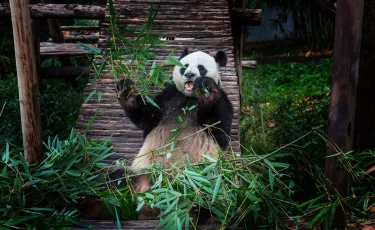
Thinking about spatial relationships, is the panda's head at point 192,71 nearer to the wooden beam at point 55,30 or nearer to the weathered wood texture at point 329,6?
the weathered wood texture at point 329,6

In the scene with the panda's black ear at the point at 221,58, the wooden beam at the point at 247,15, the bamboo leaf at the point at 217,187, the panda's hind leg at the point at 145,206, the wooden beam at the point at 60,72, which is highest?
the wooden beam at the point at 247,15

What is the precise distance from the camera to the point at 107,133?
4004 millimetres

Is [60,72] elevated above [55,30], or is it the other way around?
[55,30]

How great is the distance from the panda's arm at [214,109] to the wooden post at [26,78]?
3.37 feet

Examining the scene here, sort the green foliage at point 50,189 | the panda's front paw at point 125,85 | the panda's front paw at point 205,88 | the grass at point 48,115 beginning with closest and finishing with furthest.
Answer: the green foliage at point 50,189
the panda's front paw at point 205,88
the panda's front paw at point 125,85
the grass at point 48,115

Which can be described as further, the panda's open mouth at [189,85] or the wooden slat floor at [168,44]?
the wooden slat floor at [168,44]

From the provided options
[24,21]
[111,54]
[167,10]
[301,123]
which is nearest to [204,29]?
[167,10]

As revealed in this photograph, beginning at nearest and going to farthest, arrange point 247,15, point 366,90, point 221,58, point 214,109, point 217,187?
point 217,187 → point 214,109 → point 221,58 → point 366,90 → point 247,15

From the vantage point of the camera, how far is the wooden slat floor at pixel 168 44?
4008mm

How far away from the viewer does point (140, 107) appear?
362 centimetres

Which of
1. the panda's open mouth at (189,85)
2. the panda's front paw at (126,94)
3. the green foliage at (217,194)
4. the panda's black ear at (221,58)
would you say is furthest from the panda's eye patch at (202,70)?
the green foliage at (217,194)

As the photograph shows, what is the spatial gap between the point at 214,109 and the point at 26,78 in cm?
122

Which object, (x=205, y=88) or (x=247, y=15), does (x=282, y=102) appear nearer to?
(x=247, y=15)

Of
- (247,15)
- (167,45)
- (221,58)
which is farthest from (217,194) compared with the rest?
(247,15)
